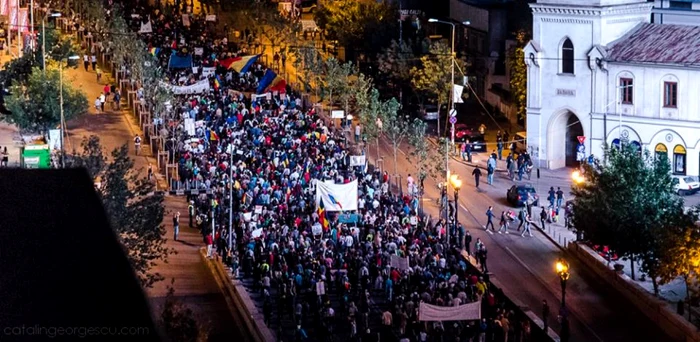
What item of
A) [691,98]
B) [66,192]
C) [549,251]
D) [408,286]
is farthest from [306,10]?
[66,192]

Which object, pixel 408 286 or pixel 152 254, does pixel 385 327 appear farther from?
pixel 152 254

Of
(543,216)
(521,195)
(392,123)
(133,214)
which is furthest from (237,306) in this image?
(392,123)

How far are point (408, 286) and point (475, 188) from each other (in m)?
20.4

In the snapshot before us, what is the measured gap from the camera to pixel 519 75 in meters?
74.9

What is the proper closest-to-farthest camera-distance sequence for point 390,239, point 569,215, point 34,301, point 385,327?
point 34,301 < point 385,327 < point 390,239 < point 569,215

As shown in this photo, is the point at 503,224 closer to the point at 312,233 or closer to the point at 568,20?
the point at 312,233

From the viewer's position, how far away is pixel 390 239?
47.0 metres

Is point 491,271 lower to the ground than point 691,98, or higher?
lower

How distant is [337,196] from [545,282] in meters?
7.67

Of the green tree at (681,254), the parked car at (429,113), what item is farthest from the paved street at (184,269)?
the parked car at (429,113)

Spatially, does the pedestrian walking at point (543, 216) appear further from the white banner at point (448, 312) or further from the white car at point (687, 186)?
the white banner at point (448, 312)

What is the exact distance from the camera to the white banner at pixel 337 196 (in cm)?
5000

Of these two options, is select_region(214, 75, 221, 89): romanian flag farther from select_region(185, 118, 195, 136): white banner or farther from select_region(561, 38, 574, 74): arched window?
select_region(561, 38, 574, 74): arched window

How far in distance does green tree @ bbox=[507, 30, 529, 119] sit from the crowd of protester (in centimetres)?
966
